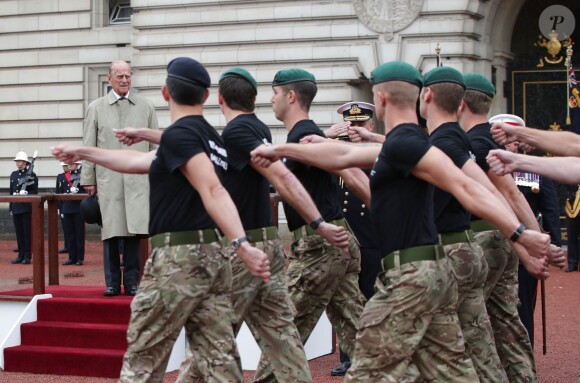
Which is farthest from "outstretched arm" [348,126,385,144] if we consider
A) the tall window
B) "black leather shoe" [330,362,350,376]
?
the tall window

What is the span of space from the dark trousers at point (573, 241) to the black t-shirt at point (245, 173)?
10613mm

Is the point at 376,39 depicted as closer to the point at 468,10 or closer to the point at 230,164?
the point at 468,10

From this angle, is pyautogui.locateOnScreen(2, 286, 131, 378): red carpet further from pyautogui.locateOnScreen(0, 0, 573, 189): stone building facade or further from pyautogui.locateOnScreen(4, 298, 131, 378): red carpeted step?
pyautogui.locateOnScreen(0, 0, 573, 189): stone building facade

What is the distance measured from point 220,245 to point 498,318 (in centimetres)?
258

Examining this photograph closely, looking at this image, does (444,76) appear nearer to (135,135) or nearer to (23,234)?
(135,135)

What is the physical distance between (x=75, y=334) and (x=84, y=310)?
25cm

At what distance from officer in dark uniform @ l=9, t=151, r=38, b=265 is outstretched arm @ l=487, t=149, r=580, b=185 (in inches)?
563

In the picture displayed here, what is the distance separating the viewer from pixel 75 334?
932 cm

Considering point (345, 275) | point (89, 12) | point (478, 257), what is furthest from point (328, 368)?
point (89, 12)

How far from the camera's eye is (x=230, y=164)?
7.02 metres

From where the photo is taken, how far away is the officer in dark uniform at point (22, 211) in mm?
19797

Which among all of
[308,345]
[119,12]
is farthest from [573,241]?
[119,12]

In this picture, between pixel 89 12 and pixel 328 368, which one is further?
Result: pixel 89 12

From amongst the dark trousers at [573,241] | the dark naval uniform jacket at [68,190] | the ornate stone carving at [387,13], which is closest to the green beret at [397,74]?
the dark trousers at [573,241]
